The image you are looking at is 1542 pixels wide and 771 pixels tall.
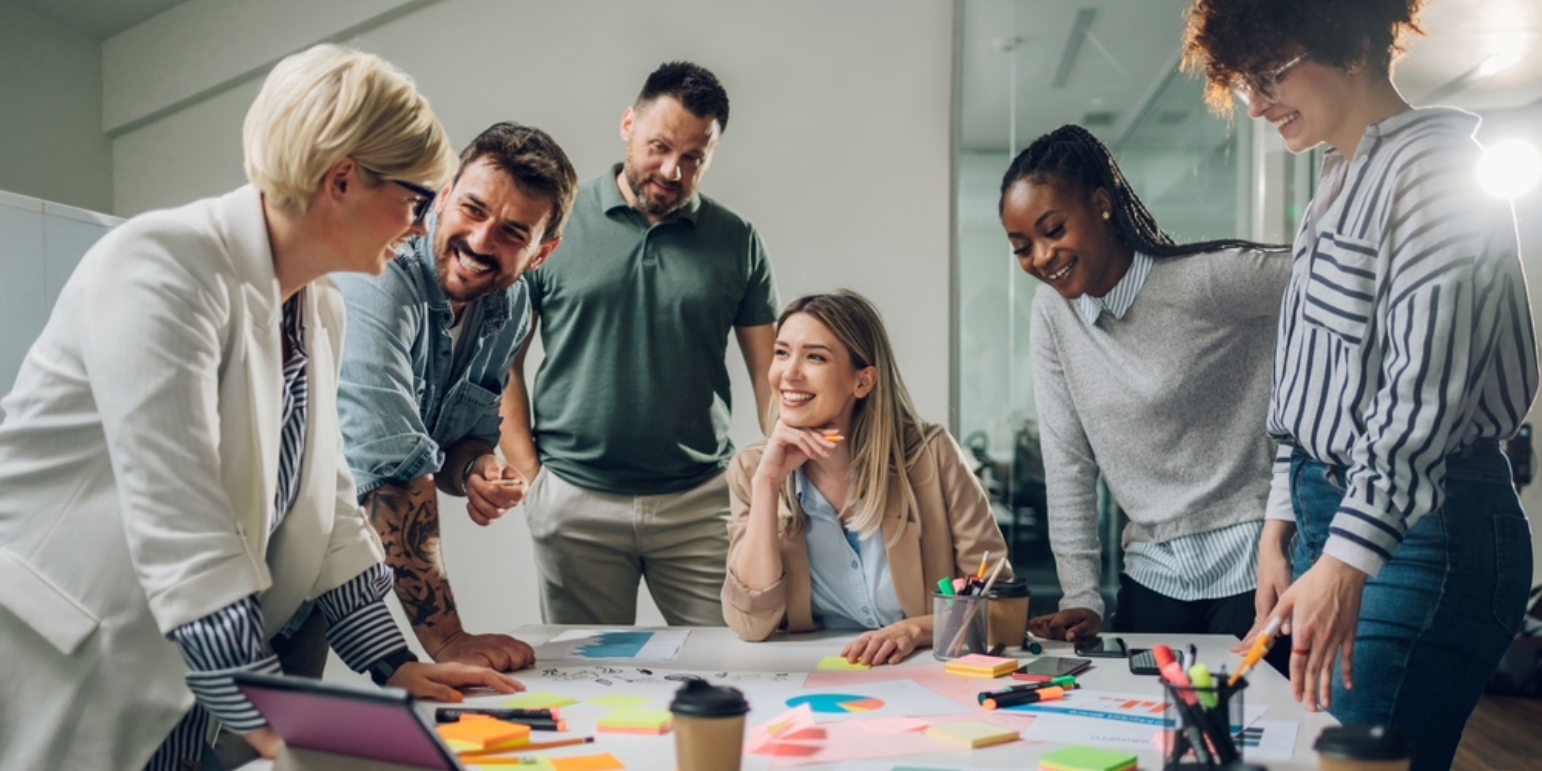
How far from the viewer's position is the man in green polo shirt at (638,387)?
252cm

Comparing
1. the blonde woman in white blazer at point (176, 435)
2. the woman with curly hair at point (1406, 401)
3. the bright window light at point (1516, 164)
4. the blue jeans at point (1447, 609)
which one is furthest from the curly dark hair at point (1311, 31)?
the bright window light at point (1516, 164)

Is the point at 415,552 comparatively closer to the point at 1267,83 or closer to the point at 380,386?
the point at 380,386

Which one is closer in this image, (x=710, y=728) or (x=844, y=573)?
(x=710, y=728)


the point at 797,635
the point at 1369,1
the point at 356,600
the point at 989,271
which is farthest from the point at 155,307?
the point at 989,271

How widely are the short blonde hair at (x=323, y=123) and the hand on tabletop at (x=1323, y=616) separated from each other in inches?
44.9

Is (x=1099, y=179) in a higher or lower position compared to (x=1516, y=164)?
lower

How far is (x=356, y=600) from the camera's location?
138 centimetres

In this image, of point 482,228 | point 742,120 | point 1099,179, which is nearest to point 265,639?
point 482,228

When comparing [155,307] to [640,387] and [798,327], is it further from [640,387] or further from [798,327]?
[640,387]

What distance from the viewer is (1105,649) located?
5.40ft

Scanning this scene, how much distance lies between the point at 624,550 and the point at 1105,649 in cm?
126

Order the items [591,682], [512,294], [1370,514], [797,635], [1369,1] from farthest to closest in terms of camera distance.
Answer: [512,294] → [797,635] → [591,682] → [1369,1] → [1370,514]

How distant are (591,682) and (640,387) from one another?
44.7 inches

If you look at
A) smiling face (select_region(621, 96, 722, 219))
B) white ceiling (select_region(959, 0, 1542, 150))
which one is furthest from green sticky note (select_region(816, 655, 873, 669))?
white ceiling (select_region(959, 0, 1542, 150))
